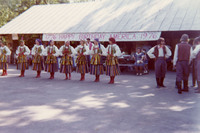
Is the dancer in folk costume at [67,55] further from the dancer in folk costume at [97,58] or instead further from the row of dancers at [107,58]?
the dancer in folk costume at [97,58]

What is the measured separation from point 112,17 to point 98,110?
13.2 meters

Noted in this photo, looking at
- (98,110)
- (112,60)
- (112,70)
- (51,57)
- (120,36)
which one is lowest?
(98,110)

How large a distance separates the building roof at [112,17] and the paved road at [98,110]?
24.9 ft

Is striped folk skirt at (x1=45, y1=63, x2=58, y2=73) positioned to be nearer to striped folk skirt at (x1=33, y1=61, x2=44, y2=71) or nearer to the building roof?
striped folk skirt at (x1=33, y1=61, x2=44, y2=71)

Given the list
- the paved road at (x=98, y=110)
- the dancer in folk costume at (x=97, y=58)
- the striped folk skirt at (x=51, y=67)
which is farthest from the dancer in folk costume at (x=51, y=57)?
the paved road at (x=98, y=110)

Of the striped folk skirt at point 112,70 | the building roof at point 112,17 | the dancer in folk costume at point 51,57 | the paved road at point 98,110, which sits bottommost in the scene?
the paved road at point 98,110

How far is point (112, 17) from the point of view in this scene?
731 inches

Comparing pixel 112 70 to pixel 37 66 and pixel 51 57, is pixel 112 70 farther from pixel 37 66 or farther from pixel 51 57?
pixel 37 66

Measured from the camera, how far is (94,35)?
56.3 feet

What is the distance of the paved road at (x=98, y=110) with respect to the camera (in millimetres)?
4840

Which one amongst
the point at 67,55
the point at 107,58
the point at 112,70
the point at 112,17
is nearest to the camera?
the point at 112,70

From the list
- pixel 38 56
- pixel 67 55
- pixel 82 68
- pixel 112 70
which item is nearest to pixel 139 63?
pixel 82 68

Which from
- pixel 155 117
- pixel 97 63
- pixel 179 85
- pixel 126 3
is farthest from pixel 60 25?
pixel 155 117

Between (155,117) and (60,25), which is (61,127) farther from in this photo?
(60,25)
